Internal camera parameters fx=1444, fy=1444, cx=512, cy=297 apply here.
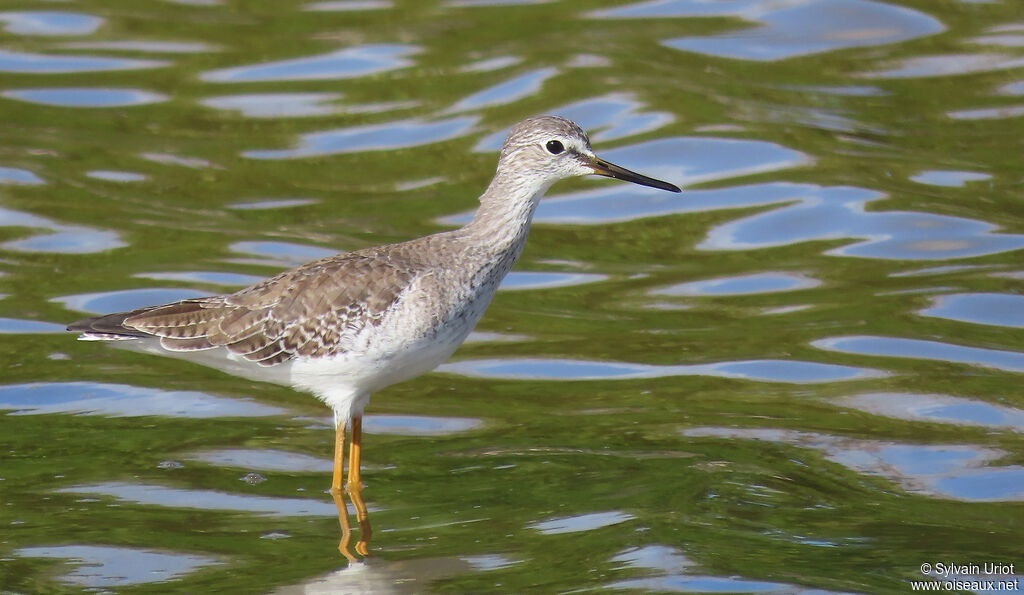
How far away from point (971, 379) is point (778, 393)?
151cm

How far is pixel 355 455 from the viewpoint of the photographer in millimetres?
10141

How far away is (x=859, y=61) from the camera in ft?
57.4

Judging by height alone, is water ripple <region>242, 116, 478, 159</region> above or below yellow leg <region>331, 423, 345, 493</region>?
above

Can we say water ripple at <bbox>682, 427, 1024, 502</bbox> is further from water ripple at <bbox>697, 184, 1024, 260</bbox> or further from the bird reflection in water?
water ripple at <bbox>697, 184, 1024, 260</bbox>

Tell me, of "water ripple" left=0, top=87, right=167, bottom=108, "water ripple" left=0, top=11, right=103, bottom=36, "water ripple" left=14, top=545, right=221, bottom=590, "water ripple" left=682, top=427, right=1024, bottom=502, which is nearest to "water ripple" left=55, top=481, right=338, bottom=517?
"water ripple" left=14, top=545, right=221, bottom=590

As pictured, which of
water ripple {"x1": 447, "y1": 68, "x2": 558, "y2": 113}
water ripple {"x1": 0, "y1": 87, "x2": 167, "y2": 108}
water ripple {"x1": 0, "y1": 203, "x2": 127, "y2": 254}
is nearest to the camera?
water ripple {"x1": 0, "y1": 203, "x2": 127, "y2": 254}

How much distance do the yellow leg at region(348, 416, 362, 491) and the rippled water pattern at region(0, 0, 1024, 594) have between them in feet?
0.73

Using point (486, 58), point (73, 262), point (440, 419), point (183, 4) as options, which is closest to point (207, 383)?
point (440, 419)

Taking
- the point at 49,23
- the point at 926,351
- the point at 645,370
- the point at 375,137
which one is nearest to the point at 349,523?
the point at 645,370

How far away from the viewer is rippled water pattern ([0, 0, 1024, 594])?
29.6ft

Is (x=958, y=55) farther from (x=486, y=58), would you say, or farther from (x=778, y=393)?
(x=778, y=393)

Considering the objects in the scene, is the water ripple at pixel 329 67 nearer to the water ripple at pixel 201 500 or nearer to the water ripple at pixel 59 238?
the water ripple at pixel 59 238

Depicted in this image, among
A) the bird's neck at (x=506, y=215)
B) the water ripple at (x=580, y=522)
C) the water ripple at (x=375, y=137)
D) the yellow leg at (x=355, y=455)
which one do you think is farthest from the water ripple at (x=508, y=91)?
the water ripple at (x=580, y=522)

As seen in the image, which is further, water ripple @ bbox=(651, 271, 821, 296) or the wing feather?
water ripple @ bbox=(651, 271, 821, 296)
